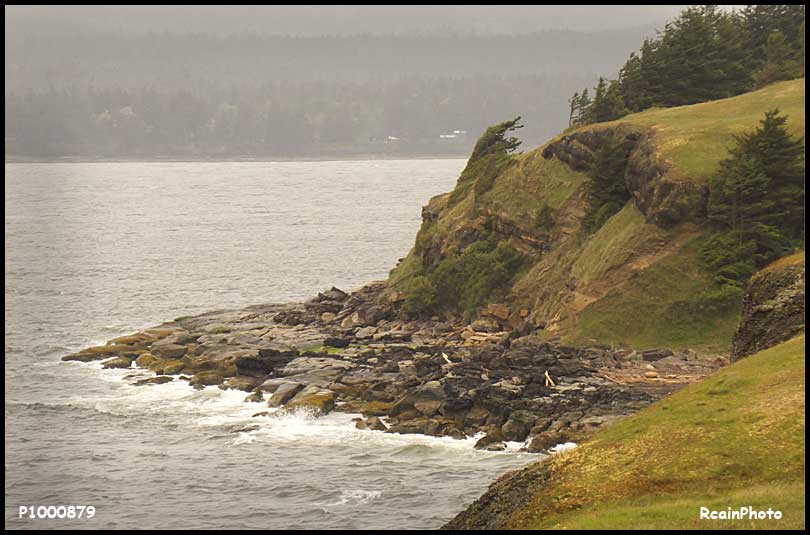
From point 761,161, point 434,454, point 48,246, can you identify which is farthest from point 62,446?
point 48,246

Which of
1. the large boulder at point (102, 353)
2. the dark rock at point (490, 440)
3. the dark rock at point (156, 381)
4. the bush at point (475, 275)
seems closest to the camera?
the dark rock at point (490, 440)

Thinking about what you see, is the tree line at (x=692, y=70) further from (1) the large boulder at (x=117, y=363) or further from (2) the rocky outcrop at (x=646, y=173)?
(1) the large boulder at (x=117, y=363)

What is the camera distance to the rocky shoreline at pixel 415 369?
57.1 meters

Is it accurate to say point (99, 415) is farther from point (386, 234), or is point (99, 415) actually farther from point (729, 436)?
point (386, 234)

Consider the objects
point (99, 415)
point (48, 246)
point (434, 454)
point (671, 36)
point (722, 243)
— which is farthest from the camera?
point (48, 246)

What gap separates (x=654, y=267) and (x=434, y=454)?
91.3 feet

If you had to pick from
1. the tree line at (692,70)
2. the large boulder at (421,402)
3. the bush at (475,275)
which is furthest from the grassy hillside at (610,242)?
the large boulder at (421,402)

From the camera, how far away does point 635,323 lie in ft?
235

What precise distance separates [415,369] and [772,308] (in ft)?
91.6

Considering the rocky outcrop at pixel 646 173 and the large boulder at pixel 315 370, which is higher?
the rocky outcrop at pixel 646 173

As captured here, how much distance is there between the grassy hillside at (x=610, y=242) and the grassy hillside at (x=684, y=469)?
33389mm

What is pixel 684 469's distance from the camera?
3164 cm

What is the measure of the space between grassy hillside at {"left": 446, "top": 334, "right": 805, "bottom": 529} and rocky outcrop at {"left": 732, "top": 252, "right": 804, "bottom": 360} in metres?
6.57

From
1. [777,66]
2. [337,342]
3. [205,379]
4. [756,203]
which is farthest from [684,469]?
[777,66]
